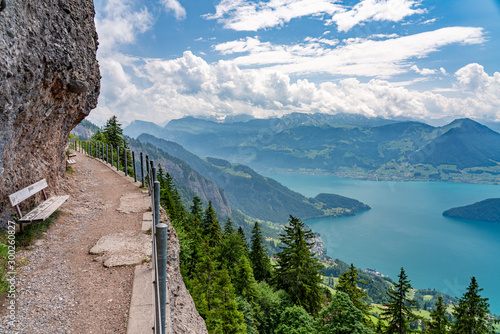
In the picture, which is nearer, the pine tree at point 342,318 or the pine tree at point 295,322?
the pine tree at point 342,318

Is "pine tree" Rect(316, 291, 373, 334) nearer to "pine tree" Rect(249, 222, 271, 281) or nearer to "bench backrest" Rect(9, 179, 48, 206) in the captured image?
"pine tree" Rect(249, 222, 271, 281)

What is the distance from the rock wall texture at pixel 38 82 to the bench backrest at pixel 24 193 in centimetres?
22

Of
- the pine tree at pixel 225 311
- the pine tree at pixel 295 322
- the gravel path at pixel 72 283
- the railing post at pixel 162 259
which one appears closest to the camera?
the railing post at pixel 162 259

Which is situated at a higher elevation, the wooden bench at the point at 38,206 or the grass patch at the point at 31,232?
the wooden bench at the point at 38,206

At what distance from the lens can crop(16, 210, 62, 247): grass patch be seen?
662 centimetres

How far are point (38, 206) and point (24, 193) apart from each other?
2.48 ft

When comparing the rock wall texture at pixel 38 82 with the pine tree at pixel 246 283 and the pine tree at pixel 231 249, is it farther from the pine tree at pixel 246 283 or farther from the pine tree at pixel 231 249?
the pine tree at pixel 231 249

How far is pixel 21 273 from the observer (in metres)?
5.36

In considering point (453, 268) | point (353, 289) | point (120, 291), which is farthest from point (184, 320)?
point (453, 268)

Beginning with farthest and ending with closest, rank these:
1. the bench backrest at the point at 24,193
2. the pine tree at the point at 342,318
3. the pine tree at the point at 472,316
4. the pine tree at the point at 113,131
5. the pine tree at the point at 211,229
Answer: the pine tree at the point at 113,131 → the pine tree at the point at 211,229 → the pine tree at the point at 472,316 → the pine tree at the point at 342,318 → the bench backrest at the point at 24,193

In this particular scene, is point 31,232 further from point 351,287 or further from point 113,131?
point 113,131

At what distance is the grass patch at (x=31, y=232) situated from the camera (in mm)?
6625

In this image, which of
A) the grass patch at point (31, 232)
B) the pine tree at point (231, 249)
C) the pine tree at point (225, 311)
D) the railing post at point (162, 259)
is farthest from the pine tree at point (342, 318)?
the railing post at point (162, 259)

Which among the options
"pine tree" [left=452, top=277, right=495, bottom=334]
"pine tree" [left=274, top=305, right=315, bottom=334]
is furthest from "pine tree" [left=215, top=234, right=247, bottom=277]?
"pine tree" [left=452, top=277, right=495, bottom=334]
